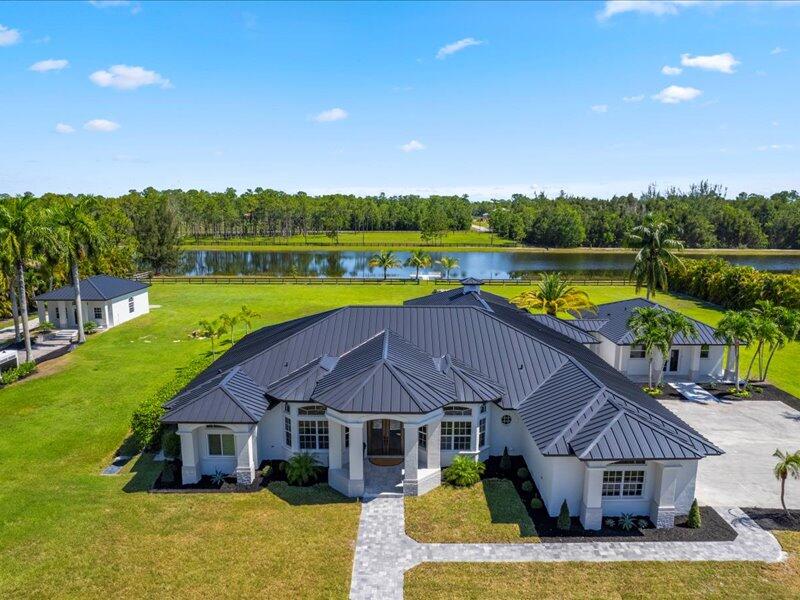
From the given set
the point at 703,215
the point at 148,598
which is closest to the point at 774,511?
the point at 148,598

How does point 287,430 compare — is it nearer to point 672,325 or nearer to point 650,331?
point 650,331

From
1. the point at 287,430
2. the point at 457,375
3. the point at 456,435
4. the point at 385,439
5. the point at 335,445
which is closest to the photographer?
the point at 335,445

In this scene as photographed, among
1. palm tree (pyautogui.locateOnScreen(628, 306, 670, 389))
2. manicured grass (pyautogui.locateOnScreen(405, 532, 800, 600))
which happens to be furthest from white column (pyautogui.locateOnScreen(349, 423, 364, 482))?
palm tree (pyautogui.locateOnScreen(628, 306, 670, 389))

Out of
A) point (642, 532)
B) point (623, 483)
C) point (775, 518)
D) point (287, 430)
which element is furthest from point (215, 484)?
point (775, 518)

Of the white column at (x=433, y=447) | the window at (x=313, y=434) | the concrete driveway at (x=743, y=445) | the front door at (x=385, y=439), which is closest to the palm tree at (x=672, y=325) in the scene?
the concrete driveway at (x=743, y=445)

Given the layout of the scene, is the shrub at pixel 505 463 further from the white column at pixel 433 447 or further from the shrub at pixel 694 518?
the shrub at pixel 694 518

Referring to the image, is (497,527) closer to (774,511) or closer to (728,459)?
(774,511)
